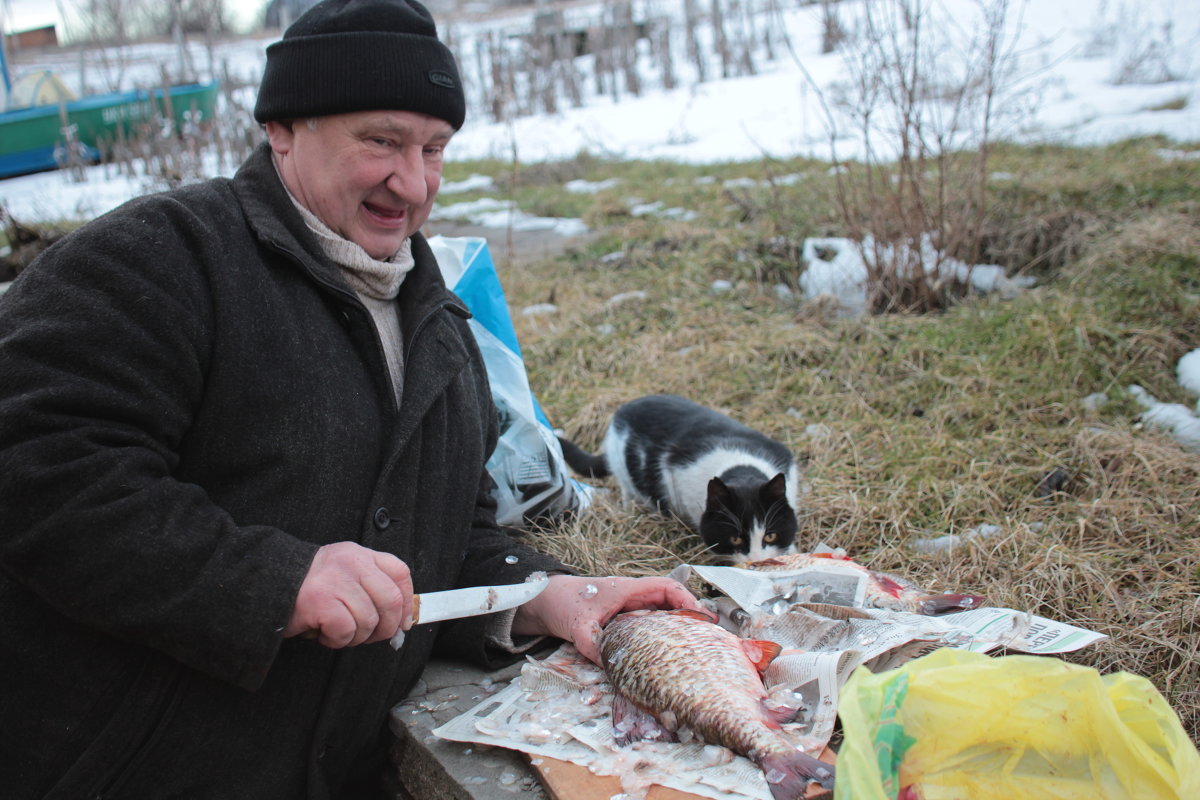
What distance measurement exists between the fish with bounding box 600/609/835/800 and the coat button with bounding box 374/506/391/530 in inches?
20.4

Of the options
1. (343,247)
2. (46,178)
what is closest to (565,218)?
(343,247)

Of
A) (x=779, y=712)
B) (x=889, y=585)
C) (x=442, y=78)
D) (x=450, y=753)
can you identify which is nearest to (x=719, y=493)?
(x=889, y=585)

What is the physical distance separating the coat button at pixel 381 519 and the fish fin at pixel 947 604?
4.42 feet

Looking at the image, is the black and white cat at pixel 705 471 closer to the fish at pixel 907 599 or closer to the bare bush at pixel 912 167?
the fish at pixel 907 599

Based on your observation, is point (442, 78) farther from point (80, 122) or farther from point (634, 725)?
point (80, 122)

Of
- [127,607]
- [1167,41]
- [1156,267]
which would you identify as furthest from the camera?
[1167,41]

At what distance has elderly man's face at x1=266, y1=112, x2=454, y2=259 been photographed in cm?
161

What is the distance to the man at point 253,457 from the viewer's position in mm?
1253

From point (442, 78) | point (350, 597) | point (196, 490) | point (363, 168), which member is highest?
point (442, 78)

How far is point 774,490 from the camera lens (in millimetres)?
3045

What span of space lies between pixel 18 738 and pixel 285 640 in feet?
1.33

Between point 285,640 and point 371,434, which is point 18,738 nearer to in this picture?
point 285,640

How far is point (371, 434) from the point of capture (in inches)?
63.0

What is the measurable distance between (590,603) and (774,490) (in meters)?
1.35
